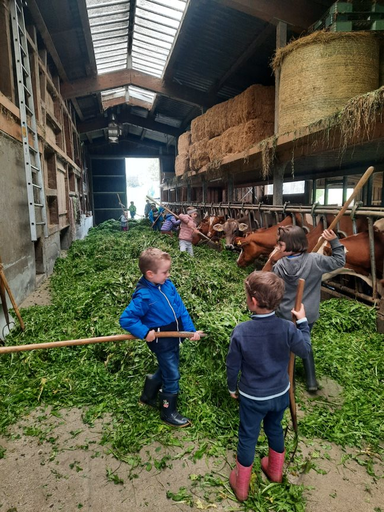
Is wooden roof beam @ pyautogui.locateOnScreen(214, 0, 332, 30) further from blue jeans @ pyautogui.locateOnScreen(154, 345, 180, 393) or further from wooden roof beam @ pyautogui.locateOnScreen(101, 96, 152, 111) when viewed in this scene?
wooden roof beam @ pyautogui.locateOnScreen(101, 96, 152, 111)

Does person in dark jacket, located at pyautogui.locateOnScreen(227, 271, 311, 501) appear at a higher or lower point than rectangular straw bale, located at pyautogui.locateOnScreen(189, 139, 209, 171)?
lower

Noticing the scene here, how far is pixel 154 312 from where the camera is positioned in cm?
313

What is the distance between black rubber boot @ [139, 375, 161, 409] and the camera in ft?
11.3

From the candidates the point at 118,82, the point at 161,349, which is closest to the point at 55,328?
the point at 161,349

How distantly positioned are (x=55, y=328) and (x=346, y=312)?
4.52 m

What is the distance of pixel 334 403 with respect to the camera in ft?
11.6

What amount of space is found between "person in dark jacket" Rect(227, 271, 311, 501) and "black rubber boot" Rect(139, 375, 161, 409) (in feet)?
3.99

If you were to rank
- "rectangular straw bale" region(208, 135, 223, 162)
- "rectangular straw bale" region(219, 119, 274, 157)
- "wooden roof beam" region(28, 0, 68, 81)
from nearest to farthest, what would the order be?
"wooden roof beam" region(28, 0, 68, 81)
"rectangular straw bale" region(219, 119, 274, 157)
"rectangular straw bale" region(208, 135, 223, 162)

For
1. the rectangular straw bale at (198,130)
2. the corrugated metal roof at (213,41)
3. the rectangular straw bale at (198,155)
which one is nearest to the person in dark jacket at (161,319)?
the corrugated metal roof at (213,41)

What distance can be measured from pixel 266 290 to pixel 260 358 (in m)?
0.47

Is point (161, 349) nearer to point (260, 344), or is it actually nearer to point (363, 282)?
point (260, 344)

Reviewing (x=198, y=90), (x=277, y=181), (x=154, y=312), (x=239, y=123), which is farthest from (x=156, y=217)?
(x=154, y=312)

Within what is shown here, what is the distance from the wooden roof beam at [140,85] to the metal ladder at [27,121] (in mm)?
7498

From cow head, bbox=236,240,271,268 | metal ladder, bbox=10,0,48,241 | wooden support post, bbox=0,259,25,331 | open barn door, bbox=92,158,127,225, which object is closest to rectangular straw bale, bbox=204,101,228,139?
→ cow head, bbox=236,240,271,268
